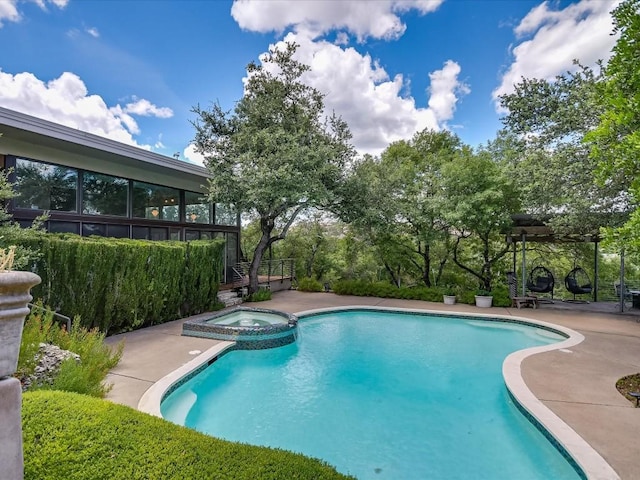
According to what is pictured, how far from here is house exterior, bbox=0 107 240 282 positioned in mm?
8180

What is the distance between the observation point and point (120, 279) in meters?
7.42

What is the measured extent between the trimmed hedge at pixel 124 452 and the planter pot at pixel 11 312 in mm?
999

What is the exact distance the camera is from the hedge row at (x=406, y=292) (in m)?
11.9

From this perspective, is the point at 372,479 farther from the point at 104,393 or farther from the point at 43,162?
the point at 43,162

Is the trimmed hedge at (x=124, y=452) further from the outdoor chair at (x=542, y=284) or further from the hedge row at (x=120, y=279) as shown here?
the outdoor chair at (x=542, y=284)

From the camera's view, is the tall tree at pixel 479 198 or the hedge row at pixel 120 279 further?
the tall tree at pixel 479 198

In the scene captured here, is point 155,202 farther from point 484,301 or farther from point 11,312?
point 484,301

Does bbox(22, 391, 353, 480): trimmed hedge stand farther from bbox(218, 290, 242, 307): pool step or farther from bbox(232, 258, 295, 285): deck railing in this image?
bbox(232, 258, 295, 285): deck railing

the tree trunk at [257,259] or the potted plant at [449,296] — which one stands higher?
the tree trunk at [257,259]

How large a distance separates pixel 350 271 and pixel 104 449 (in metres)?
15.0

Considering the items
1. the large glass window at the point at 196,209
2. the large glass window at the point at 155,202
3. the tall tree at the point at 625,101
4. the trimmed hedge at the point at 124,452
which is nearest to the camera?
the trimmed hedge at the point at 124,452

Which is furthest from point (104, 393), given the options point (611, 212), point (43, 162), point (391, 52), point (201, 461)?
point (391, 52)

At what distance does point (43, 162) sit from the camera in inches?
346

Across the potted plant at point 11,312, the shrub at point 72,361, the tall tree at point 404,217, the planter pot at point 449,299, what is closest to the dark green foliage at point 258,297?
the tall tree at point 404,217
